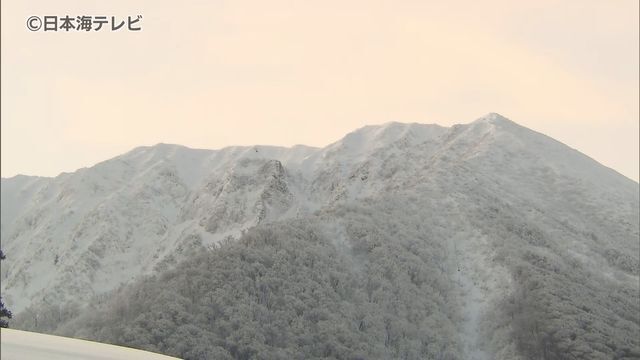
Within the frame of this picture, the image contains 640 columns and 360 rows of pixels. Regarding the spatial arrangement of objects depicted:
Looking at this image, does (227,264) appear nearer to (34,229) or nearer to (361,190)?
(361,190)

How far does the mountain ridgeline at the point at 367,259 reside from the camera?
161 ft

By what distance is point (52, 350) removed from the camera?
926 cm

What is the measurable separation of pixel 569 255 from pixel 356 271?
859 inches

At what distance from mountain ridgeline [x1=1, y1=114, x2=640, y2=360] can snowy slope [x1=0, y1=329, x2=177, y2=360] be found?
3520cm

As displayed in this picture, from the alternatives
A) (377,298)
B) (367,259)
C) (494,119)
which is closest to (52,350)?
(377,298)

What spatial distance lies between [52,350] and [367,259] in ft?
168

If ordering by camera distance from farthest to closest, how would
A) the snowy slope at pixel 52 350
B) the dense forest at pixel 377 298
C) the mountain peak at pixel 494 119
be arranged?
the mountain peak at pixel 494 119 → the dense forest at pixel 377 298 → the snowy slope at pixel 52 350

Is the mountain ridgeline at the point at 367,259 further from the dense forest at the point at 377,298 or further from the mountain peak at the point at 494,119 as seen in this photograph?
the mountain peak at the point at 494,119

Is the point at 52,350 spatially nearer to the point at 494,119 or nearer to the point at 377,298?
the point at 377,298

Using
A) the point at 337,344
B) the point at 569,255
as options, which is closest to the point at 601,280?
the point at 569,255

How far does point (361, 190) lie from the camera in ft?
307

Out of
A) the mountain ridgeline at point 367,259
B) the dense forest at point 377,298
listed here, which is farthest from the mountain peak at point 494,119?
the dense forest at point 377,298

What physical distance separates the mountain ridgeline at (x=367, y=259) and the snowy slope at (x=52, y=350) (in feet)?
115

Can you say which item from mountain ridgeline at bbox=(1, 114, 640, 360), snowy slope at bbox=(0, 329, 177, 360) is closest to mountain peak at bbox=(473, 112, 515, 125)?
mountain ridgeline at bbox=(1, 114, 640, 360)
